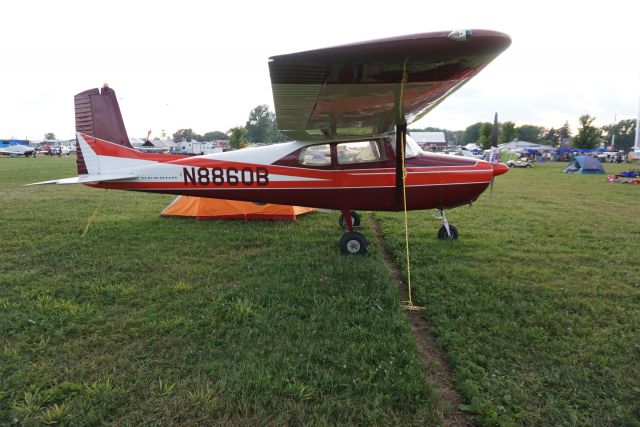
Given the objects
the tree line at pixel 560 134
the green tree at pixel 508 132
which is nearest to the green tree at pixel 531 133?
the tree line at pixel 560 134

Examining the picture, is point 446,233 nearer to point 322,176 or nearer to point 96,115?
point 322,176

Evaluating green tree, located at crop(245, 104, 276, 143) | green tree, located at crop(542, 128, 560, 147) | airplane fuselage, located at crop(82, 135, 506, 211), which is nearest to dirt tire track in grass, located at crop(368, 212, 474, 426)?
airplane fuselage, located at crop(82, 135, 506, 211)

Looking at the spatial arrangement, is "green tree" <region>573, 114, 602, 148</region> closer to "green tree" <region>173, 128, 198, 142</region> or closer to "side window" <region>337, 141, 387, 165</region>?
"side window" <region>337, 141, 387, 165</region>

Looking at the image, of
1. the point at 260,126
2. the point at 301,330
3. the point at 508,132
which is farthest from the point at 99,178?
the point at 260,126

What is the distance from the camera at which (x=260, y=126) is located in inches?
4633

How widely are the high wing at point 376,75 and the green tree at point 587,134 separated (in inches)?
2445

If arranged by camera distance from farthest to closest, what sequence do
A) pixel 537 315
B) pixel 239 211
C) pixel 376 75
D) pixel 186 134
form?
pixel 186 134
pixel 239 211
pixel 537 315
pixel 376 75

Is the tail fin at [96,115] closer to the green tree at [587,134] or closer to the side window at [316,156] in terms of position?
the side window at [316,156]

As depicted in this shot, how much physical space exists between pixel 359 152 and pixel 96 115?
4790 millimetres

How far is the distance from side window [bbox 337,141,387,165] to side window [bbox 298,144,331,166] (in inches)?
8.3

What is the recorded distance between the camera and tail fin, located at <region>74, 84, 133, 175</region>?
6.18 meters

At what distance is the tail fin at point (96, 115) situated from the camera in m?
6.18

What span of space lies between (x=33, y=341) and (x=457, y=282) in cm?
467

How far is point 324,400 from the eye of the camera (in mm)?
2473
